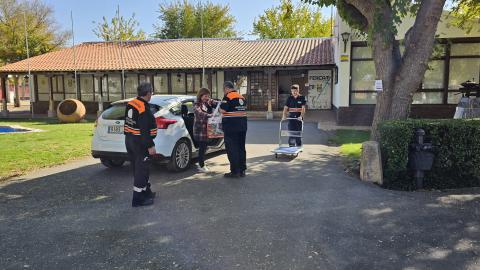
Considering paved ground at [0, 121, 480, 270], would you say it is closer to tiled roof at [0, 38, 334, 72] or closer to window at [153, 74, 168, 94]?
tiled roof at [0, 38, 334, 72]

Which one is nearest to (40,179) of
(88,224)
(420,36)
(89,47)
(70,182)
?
(70,182)

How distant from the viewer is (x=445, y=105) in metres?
15.6

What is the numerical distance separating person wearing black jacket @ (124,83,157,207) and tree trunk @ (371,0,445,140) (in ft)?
13.9

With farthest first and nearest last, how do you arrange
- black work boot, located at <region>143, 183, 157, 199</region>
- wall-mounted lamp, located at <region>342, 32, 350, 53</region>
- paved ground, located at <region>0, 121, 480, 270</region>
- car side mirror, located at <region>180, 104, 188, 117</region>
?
1. wall-mounted lamp, located at <region>342, 32, 350, 53</region>
2. car side mirror, located at <region>180, 104, 188, 117</region>
3. black work boot, located at <region>143, 183, 157, 199</region>
4. paved ground, located at <region>0, 121, 480, 270</region>

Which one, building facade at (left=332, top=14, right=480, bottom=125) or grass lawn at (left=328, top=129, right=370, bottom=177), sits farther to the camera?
building facade at (left=332, top=14, right=480, bottom=125)

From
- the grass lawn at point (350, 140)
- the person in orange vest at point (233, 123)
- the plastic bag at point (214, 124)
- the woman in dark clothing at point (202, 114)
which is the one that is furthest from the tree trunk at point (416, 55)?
the woman in dark clothing at point (202, 114)

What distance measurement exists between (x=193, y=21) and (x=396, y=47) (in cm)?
3805

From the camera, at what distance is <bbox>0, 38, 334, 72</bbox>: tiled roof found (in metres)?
22.8

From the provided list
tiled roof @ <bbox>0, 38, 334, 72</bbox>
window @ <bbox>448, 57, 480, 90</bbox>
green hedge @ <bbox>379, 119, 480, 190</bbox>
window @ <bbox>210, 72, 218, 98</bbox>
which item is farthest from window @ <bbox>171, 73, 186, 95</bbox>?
green hedge @ <bbox>379, 119, 480, 190</bbox>

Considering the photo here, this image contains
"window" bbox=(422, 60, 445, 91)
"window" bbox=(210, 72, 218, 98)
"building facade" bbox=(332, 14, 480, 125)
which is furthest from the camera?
"window" bbox=(210, 72, 218, 98)

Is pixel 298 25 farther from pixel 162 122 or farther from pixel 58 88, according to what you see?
pixel 162 122

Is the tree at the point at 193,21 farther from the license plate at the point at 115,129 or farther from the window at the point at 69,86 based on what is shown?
the license plate at the point at 115,129

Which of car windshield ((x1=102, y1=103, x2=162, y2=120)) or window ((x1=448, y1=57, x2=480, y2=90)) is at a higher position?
window ((x1=448, y1=57, x2=480, y2=90))

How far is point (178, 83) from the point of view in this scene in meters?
25.6
